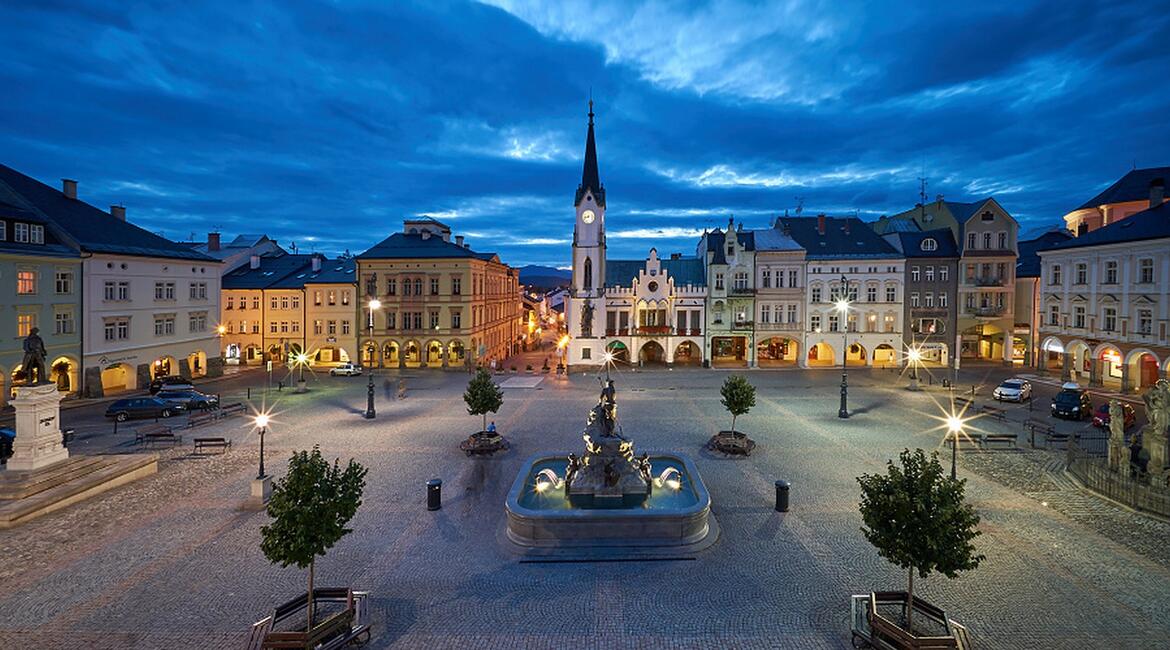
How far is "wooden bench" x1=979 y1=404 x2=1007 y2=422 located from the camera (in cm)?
2958

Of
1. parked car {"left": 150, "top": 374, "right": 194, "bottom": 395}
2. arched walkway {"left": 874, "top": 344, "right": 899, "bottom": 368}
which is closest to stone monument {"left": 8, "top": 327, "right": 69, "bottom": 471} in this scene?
parked car {"left": 150, "top": 374, "right": 194, "bottom": 395}

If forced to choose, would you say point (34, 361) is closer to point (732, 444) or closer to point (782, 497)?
point (782, 497)

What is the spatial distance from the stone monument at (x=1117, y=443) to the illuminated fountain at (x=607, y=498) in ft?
48.5

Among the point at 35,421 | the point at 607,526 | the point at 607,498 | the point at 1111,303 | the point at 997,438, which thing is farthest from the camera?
the point at 1111,303

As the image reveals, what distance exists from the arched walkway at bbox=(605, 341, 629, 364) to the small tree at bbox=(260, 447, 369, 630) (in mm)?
42078

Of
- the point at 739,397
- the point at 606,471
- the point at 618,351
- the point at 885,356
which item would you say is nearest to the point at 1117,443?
the point at 739,397

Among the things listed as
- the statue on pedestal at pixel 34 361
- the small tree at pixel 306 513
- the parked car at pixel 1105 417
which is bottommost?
the parked car at pixel 1105 417

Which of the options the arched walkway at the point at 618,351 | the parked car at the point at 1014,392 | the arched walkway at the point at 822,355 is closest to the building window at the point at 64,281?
the arched walkway at the point at 618,351

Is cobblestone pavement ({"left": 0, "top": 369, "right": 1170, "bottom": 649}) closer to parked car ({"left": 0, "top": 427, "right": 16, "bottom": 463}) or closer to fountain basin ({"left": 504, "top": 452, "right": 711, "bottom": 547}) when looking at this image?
fountain basin ({"left": 504, "top": 452, "right": 711, "bottom": 547})

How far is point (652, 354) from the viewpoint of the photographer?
182 feet

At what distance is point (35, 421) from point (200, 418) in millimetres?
10276

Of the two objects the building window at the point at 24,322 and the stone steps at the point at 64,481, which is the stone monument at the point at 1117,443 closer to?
the stone steps at the point at 64,481

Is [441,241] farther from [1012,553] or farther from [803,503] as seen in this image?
[1012,553]

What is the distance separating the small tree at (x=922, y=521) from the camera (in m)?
9.83
